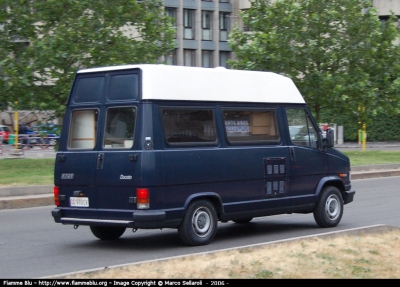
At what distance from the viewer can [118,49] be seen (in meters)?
26.6

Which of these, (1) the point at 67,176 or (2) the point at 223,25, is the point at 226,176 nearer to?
(1) the point at 67,176

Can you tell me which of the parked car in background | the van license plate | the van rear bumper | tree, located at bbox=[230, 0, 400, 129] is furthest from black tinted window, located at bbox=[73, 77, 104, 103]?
the parked car in background

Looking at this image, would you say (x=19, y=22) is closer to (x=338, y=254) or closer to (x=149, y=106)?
(x=149, y=106)

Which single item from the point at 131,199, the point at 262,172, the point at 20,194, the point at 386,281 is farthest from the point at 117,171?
the point at 20,194

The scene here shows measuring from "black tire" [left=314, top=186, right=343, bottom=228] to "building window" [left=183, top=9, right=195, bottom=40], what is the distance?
160 feet

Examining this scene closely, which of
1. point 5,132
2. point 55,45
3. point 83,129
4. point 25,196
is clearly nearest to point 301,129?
point 83,129

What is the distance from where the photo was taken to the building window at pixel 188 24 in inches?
2377

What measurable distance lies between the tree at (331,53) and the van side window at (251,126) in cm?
2109

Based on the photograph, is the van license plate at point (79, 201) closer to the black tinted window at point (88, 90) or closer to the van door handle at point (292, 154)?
the black tinted window at point (88, 90)

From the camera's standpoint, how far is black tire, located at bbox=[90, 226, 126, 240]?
11250mm

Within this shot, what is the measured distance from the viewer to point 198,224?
10.4m

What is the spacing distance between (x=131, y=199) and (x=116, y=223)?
41 centimetres

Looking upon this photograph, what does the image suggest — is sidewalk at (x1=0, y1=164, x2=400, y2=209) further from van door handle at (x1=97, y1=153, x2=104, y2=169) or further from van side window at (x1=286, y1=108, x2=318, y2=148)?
van side window at (x1=286, y1=108, x2=318, y2=148)

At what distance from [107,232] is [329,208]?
369cm
